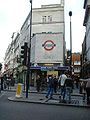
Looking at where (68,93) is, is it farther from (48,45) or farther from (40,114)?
(48,45)

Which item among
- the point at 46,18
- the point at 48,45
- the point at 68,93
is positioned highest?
the point at 46,18

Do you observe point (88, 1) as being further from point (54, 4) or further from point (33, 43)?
point (33, 43)

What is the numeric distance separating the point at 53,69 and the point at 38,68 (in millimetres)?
2544

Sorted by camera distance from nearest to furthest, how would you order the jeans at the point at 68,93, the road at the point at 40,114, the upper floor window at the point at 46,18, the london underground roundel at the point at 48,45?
the road at the point at 40,114
the jeans at the point at 68,93
the london underground roundel at the point at 48,45
the upper floor window at the point at 46,18

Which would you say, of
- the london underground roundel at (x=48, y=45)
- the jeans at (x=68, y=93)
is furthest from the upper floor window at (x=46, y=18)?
the jeans at (x=68, y=93)

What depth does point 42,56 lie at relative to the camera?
59.1 m

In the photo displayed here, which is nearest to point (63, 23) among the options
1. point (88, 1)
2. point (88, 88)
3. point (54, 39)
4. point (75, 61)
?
point (88, 1)

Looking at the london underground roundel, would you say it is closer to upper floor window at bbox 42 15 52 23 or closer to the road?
upper floor window at bbox 42 15 52 23

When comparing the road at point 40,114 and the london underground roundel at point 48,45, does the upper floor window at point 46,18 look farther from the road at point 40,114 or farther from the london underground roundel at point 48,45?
the road at point 40,114

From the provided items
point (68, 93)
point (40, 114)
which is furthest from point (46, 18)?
point (40, 114)

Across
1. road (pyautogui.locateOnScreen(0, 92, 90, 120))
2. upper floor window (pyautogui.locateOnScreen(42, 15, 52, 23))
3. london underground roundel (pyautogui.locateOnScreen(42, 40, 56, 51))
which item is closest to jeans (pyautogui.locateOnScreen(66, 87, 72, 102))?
road (pyautogui.locateOnScreen(0, 92, 90, 120))

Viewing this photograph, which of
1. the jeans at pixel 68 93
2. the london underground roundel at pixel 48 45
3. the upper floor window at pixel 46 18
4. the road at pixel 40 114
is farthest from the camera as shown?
the upper floor window at pixel 46 18

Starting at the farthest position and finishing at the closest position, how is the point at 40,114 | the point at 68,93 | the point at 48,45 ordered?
the point at 48,45
the point at 68,93
the point at 40,114

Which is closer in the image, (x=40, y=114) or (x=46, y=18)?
(x=40, y=114)
